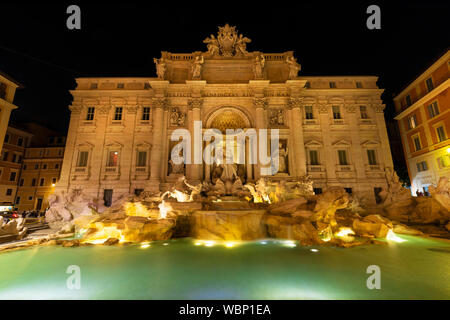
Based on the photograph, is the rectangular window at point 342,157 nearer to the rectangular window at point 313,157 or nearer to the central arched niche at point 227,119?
the rectangular window at point 313,157

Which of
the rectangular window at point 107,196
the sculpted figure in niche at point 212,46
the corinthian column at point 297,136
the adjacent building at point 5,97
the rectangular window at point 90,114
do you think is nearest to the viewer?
the adjacent building at point 5,97

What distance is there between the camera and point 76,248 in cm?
821

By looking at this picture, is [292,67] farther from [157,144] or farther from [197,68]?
[157,144]

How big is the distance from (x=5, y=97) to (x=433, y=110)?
4072cm

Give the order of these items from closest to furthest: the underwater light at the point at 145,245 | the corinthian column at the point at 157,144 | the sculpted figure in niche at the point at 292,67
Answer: the underwater light at the point at 145,245 < the corinthian column at the point at 157,144 < the sculpted figure in niche at the point at 292,67

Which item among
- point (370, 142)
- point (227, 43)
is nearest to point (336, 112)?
point (370, 142)

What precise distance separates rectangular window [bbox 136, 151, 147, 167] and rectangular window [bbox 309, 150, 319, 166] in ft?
55.7

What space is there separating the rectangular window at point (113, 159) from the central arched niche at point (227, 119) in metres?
9.89

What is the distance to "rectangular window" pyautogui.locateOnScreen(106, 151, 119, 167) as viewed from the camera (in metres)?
19.6

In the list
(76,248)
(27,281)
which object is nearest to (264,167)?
(76,248)

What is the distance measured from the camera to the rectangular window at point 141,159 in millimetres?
19469

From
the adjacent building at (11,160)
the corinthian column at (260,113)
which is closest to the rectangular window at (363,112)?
the corinthian column at (260,113)

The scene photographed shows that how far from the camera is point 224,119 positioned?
A: 67.6ft

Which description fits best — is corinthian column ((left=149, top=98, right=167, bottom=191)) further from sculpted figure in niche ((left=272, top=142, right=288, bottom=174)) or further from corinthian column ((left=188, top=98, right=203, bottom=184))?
sculpted figure in niche ((left=272, top=142, right=288, bottom=174))
